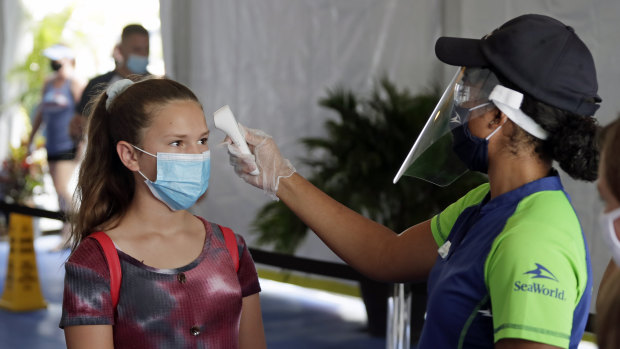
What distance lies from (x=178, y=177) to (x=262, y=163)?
0.27 m

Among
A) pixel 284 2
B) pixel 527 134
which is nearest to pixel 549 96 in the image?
pixel 527 134

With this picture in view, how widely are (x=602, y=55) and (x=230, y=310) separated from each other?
314 centimetres

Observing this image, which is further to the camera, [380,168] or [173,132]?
[380,168]

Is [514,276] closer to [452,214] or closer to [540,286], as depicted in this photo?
[540,286]

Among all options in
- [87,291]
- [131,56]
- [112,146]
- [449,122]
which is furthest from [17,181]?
[449,122]

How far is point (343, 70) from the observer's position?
19.7ft

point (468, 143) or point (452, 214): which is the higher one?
point (468, 143)

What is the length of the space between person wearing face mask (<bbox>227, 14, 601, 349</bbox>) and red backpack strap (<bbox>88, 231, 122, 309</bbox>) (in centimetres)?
83

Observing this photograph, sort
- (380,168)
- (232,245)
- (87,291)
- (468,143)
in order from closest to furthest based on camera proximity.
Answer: (468,143)
(87,291)
(232,245)
(380,168)

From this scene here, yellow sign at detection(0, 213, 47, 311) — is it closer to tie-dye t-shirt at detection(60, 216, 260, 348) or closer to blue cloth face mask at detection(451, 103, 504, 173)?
tie-dye t-shirt at detection(60, 216, 260, 348)

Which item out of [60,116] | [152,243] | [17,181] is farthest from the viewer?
[17,181]

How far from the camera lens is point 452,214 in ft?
6.42

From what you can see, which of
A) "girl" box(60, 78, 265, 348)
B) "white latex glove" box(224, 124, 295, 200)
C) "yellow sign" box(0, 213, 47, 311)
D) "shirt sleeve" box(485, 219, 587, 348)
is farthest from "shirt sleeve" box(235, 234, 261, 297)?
"yellow sign" box(0, 213, 47, 311)

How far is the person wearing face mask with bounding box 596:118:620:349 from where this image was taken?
1.24 m
